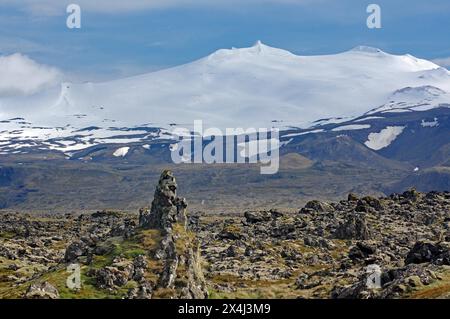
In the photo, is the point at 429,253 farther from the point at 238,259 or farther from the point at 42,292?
the point at 42,292

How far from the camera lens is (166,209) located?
74875 millimetres

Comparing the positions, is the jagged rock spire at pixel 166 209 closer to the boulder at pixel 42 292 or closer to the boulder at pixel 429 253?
the boulder at pixel 42 292

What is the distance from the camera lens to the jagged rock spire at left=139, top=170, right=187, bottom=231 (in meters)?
74.1

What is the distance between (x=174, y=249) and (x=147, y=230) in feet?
23.1

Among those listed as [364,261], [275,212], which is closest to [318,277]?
[364,261]

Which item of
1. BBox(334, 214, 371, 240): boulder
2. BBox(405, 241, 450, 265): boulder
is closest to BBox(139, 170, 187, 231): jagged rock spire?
BBox(405, 241, 450, 265): boulder

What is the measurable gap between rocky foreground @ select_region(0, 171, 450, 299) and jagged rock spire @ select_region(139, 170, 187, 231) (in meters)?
0.10

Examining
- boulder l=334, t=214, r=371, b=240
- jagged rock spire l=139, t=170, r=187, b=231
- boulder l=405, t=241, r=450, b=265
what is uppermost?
jagged rock spire l=139, t=170, r=187, b=231

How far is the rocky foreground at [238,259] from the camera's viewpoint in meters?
65.2

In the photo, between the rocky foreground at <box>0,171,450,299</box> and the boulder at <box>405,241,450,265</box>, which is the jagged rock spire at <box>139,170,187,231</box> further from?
the boulder at <box>405,241,450,265</box>

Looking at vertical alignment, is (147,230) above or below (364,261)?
above

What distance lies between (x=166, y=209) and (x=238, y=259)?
32.8 meters
